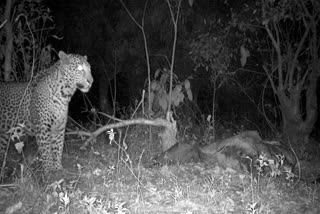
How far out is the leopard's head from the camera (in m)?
5.99

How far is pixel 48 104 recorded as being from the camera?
5910mm

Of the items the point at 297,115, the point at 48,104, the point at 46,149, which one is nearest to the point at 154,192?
the point at 46,149

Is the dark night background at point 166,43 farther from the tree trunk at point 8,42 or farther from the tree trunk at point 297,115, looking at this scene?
the tree trunk at point 8,42

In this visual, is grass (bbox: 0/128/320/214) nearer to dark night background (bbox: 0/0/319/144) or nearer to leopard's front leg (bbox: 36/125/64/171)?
leopard's front leg (bbox: 36/125/64/171)

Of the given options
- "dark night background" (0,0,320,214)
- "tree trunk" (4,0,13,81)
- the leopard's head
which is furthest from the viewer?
"tree trunk" (4,0,13,81)

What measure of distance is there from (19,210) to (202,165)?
9.77 feet

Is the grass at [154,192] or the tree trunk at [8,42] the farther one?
the tree trunk at [8,42]

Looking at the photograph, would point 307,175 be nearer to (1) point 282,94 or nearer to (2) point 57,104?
(1) point 282,94

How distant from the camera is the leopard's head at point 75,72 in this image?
5.99 m

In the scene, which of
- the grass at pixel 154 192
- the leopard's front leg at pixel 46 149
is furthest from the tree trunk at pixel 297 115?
the leopard's front leg at pixel 46 149

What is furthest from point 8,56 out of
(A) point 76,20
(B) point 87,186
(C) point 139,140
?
(A) point 76,20

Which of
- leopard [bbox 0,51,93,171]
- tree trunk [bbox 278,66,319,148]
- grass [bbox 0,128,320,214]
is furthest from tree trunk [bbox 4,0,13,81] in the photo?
tree trunk [bbox 278,66,319,148]

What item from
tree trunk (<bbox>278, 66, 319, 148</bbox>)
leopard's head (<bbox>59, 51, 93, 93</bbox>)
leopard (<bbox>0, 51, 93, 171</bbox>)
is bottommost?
tree trunk (<bbox>278, 66, 319, 148</bbox>)

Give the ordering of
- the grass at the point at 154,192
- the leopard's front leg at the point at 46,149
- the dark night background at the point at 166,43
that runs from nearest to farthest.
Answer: the grass at the point at 154,192 < the leopard's front leg at the point at 46,149 < the dark night background at the point at 166,43
